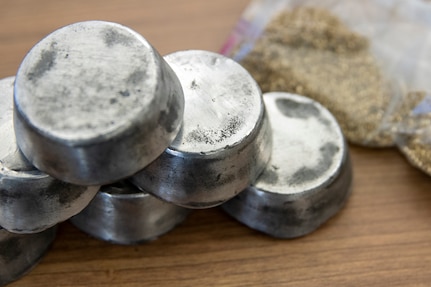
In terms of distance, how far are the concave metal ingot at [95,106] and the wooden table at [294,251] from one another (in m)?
0.25

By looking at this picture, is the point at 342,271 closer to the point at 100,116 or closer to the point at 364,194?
the point at 364,194

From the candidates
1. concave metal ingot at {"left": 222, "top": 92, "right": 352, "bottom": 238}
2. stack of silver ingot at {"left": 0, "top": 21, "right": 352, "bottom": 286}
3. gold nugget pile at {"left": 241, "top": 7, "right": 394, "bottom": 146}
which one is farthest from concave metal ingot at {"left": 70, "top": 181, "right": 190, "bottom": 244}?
gold nugget pile at {"left": 241, "top": 7, "right": 394, "bottom": 146}

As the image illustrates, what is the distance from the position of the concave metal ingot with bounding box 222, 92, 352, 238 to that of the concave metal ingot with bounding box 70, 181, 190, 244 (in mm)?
111

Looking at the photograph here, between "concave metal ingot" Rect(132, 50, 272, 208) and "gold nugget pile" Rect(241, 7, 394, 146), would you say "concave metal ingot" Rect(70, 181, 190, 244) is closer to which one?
"concave metal ingot" Rect(132, 50, 272, 208)

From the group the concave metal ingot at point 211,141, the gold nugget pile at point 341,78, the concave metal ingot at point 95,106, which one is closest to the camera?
the concave metal ingot at point 95,106

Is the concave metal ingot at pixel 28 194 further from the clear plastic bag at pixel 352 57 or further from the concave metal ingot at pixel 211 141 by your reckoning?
the clear plastic bag at pixel 352 57

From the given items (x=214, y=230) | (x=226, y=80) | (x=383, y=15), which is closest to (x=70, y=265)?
(x=214, y=230)

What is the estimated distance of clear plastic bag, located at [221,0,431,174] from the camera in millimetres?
1092

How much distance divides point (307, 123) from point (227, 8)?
1.48 feet

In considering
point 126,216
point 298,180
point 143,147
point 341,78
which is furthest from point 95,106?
point 341,78

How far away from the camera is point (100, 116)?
70 centimetres

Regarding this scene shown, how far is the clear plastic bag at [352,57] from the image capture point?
109 centimetres

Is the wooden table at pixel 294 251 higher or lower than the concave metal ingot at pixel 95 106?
lower

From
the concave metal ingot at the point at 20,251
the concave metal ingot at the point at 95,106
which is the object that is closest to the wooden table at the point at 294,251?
the concave metal ingot at the point at 20,251
